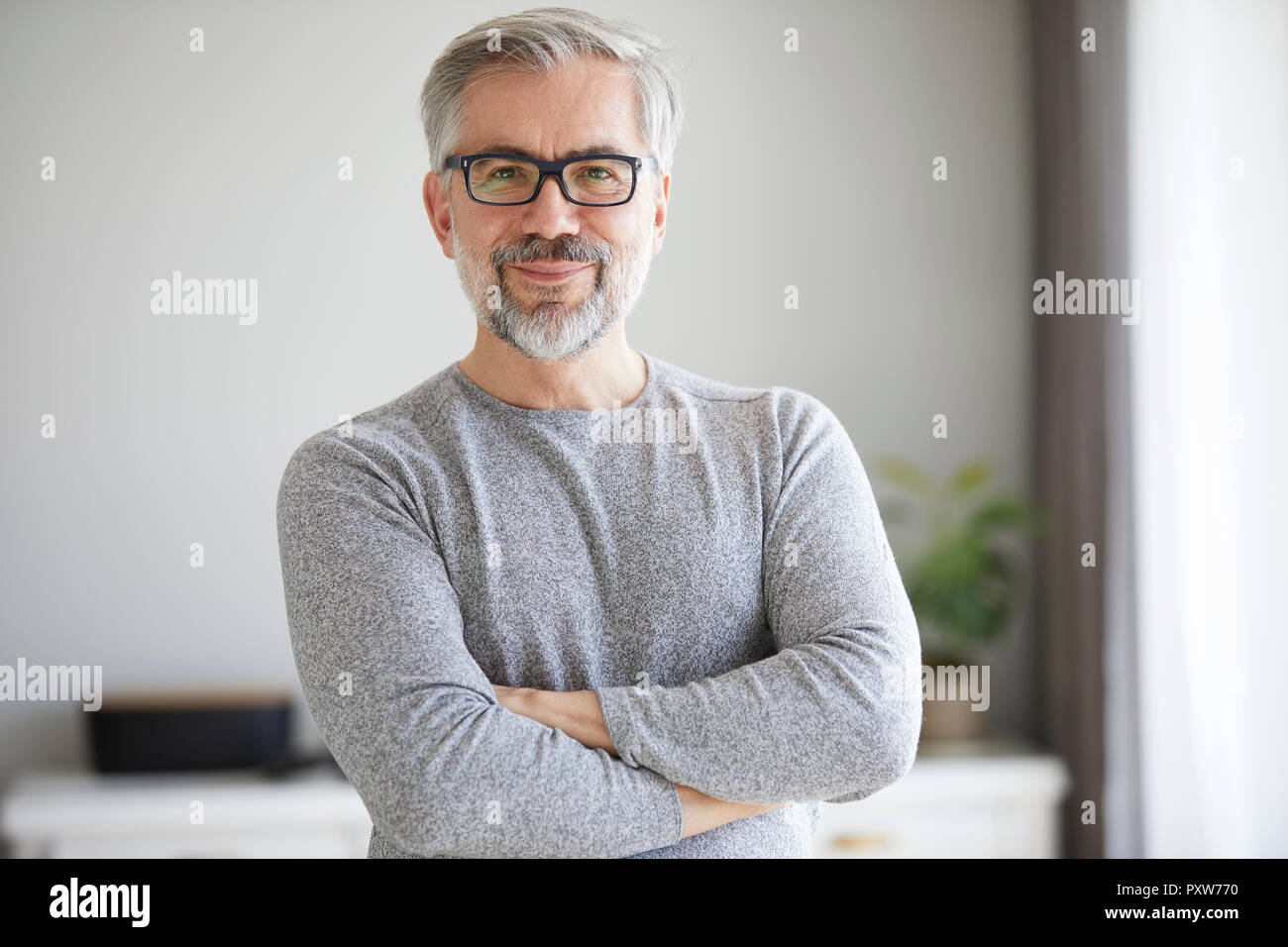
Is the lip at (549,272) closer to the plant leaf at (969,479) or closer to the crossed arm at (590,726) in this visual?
the crossed arm at (590,726)

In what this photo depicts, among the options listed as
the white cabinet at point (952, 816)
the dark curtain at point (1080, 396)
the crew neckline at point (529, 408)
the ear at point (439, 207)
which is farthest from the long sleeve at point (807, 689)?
the dark curtain at point (1080, 396)

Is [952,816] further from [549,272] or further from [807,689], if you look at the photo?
[549,272]

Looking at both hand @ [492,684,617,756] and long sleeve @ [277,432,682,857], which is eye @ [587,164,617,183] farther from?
hand @ [492,684,617,756]

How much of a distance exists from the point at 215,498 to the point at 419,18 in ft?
3.63

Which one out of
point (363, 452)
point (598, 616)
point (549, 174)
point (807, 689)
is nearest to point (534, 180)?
point (549, 174)

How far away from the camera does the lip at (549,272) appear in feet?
3.44

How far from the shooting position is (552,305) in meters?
1.04

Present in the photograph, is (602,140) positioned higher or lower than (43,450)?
higher

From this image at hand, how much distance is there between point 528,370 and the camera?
1058mm

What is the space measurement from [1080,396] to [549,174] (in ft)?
5.31

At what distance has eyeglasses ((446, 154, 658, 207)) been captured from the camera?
1.04 m
